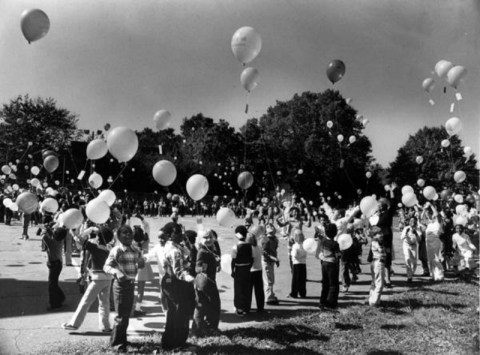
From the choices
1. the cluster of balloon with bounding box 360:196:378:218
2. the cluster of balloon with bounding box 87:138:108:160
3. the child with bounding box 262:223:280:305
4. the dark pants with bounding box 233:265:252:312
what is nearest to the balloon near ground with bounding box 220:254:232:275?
the dark pants with bounding box 233:265:252:312

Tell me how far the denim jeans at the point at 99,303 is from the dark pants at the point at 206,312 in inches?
55.0

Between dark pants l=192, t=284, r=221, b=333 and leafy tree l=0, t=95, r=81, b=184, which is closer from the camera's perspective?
dark pants l=192, t=284, r=221, b=333

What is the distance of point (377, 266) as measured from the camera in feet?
24.7

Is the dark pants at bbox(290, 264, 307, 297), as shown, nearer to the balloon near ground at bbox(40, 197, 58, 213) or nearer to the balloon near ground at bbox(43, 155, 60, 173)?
the balloon near ground at bbox(40, 197, 58, 213)

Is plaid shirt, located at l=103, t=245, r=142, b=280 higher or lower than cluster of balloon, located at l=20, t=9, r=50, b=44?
lower

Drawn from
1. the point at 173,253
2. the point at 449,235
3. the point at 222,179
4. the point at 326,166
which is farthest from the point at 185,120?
the point at 173,253

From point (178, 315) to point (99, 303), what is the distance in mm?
1561

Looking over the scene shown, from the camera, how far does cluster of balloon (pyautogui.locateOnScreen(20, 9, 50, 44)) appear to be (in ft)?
21.1

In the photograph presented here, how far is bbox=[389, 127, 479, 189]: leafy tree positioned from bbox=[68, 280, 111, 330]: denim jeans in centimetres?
3817

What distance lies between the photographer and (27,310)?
696 centimetres

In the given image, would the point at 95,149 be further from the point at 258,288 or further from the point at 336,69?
the point at 336,69

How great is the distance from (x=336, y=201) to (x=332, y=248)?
36.3 m

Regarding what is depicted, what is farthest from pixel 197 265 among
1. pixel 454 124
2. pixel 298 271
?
pixel 454 124

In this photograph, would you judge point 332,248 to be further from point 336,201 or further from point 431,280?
point 336,201
